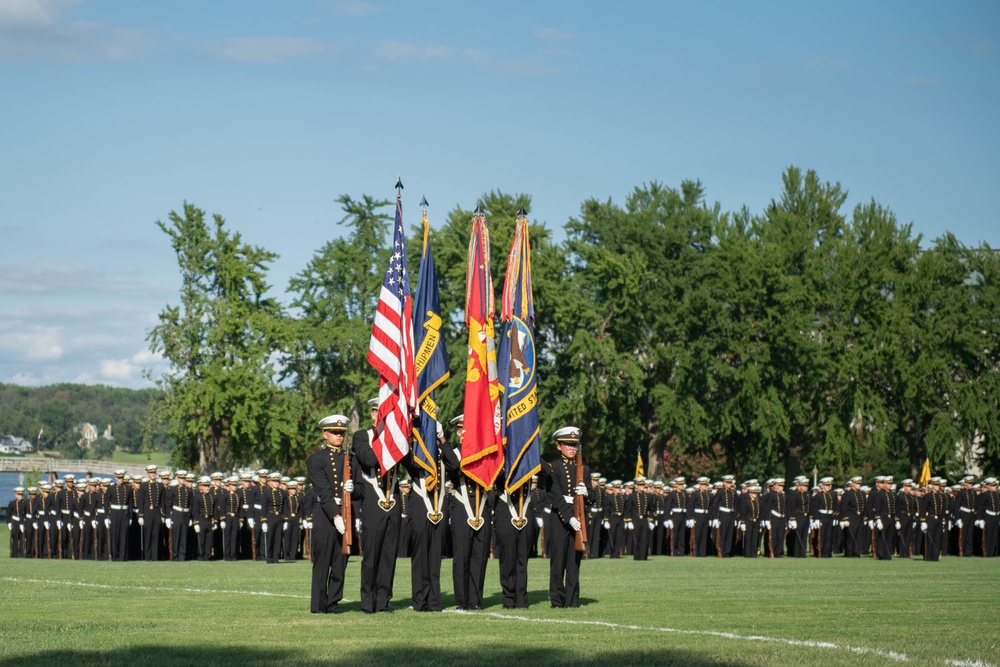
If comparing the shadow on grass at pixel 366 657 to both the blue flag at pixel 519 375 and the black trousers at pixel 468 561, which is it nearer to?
the black trousers at pixel 468 561

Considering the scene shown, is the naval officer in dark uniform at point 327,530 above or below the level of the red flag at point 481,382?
below

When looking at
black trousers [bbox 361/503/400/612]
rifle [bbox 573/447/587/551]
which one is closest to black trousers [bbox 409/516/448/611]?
black trousers [bbox 361/503/400/612]

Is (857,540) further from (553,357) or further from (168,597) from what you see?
(553,357)

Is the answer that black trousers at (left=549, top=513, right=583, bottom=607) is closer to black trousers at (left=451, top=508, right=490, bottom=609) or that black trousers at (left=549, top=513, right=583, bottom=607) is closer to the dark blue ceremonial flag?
black trousers at (left=451, top=508, right=490, bottom=609)

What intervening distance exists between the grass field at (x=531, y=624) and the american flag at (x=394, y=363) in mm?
1749

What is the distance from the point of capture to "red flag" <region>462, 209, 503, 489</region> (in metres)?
15.5

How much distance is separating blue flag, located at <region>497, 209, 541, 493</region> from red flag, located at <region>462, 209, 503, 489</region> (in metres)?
0.15

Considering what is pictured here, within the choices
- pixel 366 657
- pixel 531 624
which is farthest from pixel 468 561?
pixel 366 657

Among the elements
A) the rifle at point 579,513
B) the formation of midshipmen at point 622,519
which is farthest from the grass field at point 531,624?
the formation of midshipmen at point 622,519

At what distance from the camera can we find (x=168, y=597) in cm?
1744

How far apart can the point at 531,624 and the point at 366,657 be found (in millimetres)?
2957

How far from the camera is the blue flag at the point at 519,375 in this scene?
15844 mm

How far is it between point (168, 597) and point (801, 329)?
3748cm

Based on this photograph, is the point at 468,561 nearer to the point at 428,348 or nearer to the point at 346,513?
the point at 346,513
